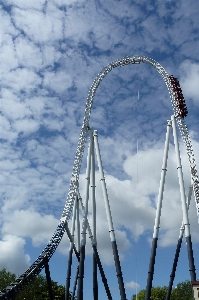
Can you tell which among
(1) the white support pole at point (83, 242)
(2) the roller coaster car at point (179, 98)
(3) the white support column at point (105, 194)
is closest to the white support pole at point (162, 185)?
(2) the roller coaster car at point (179, 98)

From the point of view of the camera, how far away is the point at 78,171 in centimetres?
2939

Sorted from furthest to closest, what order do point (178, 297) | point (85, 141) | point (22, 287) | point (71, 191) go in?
point (178, 297)
point (85, 141)
point (71, 191)
point (22, 287)

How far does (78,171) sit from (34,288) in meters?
22.5

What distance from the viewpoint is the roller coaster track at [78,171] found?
71.9 feet

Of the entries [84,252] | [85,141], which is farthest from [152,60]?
[84,252]

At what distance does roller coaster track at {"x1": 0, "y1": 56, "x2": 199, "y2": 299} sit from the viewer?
21903 mm

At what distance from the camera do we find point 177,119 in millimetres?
28656

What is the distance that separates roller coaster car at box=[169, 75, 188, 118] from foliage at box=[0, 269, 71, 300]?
26.6 m

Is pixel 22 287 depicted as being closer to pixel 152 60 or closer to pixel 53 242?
pixel 53 242

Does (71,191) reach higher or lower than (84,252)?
higher

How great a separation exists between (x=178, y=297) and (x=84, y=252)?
125 ft

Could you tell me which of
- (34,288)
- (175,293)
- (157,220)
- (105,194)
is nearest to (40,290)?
(34,288)

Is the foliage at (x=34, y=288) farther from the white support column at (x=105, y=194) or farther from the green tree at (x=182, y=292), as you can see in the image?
the white support column at (x=105, y=194)

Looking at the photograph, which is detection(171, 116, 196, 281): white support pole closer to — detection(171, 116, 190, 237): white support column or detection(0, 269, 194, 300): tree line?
detection(171, 116, 190, 237): white support column
